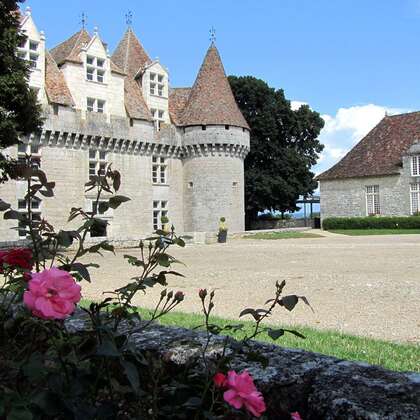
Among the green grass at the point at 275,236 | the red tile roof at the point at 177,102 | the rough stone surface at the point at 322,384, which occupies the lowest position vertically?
the green grass at the point at 275,236

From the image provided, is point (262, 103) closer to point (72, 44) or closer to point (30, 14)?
point (72, 44)

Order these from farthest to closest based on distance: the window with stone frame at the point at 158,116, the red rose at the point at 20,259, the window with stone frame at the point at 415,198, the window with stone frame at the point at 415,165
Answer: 1. the window with stone frame at the point at 415,198
2. the window with stone frame at the point at 415,165
3. the window with stone frame at the point at 158,116
4. the red rose at the point at 20,259

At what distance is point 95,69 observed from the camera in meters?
29.6

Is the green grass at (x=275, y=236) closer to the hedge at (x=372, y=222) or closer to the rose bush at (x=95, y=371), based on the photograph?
the hedge at (x=372, y=222)

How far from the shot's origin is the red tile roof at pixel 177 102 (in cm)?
3406

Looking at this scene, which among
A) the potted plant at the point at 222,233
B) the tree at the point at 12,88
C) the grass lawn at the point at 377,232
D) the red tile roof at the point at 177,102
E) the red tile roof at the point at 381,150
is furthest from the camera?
the red tile roof at the point at 381,150

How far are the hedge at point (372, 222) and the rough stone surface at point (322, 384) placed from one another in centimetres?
3448

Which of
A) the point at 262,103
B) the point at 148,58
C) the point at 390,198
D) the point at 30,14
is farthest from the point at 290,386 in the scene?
the point at 262,103

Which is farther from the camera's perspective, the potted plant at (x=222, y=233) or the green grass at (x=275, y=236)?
the green grass at (x=275, y=236)

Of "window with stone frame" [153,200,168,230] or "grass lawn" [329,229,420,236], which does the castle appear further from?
"grass lawn" [329,229,420,236]

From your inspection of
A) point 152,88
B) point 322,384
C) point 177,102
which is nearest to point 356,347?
point 322,384

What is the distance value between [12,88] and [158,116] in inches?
692

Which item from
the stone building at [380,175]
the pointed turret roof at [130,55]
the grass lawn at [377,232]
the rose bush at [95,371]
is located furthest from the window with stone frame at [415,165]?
the rose bush at [95,371]

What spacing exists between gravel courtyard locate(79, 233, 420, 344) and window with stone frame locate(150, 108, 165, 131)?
18.4m
